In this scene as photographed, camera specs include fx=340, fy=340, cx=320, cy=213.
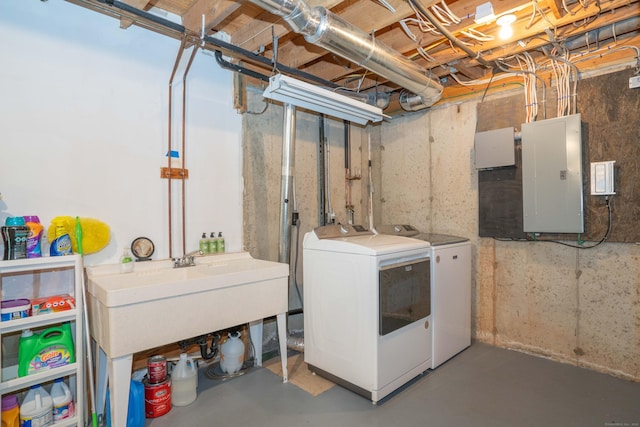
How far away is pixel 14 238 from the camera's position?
69.8 inches

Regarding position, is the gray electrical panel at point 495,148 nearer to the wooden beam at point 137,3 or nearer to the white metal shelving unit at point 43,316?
the wooden beam at point 137,3

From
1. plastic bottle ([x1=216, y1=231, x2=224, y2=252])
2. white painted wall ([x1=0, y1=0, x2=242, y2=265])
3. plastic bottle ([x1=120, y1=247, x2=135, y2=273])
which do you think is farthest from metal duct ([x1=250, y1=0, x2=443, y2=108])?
plastic bottle ([x1=120, y1=247, x2=135, y2=273])

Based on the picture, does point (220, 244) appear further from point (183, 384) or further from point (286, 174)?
point (183, 384)

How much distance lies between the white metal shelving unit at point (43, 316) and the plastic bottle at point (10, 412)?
43mm

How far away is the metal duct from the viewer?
1.81 metres

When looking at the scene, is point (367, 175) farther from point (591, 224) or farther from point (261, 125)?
point (591, 224)

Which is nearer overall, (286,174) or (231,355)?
(231,355)

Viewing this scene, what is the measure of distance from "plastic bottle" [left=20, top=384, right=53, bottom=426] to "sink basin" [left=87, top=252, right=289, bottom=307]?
0.56 meters

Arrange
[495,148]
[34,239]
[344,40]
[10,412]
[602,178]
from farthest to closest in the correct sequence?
[495,148] < [602,178] < [344,40] < [34,239] < [10,412]

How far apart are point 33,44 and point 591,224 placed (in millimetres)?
4060

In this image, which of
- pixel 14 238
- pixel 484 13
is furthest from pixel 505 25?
pixel 14 238

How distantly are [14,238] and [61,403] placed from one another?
3.09 feet

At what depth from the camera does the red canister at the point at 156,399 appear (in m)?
2.13

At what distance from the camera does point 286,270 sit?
248 centimetres
